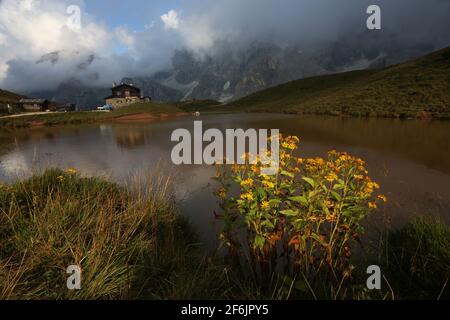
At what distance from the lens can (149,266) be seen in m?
3.86

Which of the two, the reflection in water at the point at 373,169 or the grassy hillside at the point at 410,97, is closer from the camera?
the reflection in water at the point at 373,169

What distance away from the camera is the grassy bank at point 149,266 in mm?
3100

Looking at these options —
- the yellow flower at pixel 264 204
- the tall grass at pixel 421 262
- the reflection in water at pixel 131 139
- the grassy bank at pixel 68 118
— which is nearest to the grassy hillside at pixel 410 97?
the reflection in water at pixel 131 139

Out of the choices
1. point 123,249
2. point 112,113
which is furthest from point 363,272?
point 112,113

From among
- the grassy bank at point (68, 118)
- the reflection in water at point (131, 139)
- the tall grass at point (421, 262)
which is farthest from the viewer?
the grassy bank at point (68, 118)

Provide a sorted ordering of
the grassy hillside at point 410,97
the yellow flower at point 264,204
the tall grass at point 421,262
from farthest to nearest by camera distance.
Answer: the grassy hillside at point 410,97, the yellow flower at point 264,204, the tall grass at point 421,262

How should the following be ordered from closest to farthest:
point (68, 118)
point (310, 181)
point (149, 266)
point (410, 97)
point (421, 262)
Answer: point (310, 181), point (421, 262), point (149, 266), point (410, 97), point (68, 118)

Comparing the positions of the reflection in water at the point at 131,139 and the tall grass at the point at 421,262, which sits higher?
the reflection in water at the point at 131,139

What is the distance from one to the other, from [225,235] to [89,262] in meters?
1.87

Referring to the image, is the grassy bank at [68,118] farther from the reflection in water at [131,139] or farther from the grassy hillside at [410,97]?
the grassy hillside at [410,97]

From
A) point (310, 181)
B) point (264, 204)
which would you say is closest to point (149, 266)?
point (264, 204)

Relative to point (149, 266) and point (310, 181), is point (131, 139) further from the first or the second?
point (310, 181)

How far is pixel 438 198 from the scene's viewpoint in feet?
Answer: 22.7

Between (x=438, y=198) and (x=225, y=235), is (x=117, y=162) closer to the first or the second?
(x=225, y=235)
